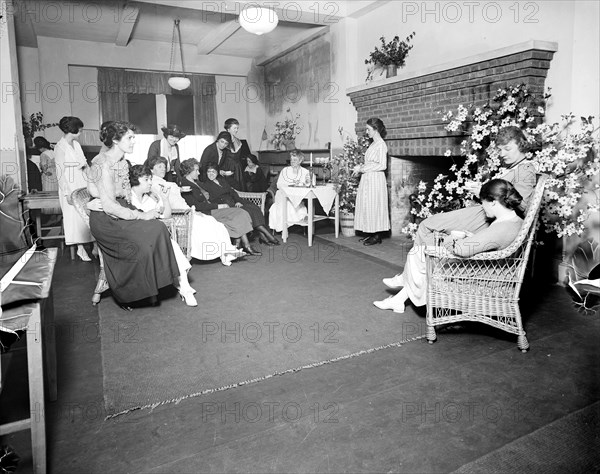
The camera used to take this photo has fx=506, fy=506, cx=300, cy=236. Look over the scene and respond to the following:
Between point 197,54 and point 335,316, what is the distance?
318 inches

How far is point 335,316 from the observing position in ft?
12.0

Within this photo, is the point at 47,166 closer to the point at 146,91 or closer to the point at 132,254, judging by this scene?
the point at 146,91

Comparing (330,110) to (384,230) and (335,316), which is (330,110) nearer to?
(384,230)

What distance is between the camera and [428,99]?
561 cm

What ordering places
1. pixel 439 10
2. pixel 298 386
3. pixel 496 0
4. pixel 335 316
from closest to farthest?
pixel 298 386 → pixel 335 316 → pixel 496 0 → pixel 439 10

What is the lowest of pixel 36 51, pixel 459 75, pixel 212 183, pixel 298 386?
pixel 298 386

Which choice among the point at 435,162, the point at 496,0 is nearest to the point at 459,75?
the point at 496,0

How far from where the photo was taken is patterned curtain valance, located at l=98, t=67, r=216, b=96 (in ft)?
31.0

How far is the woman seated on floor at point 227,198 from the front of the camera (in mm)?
5859

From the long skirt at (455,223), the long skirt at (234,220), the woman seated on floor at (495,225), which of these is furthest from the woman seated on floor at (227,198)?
the woman seated on floor at (495,225)

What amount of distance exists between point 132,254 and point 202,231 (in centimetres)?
153

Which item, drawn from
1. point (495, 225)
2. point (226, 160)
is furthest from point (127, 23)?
point (495, 225)

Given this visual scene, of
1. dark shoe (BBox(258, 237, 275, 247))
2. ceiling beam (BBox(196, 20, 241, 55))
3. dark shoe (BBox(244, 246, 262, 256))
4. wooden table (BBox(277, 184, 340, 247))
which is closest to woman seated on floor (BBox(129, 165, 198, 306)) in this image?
dark shoe (BBox(244, 246, 262, 256))

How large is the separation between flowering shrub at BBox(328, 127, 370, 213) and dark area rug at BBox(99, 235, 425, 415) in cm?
194
